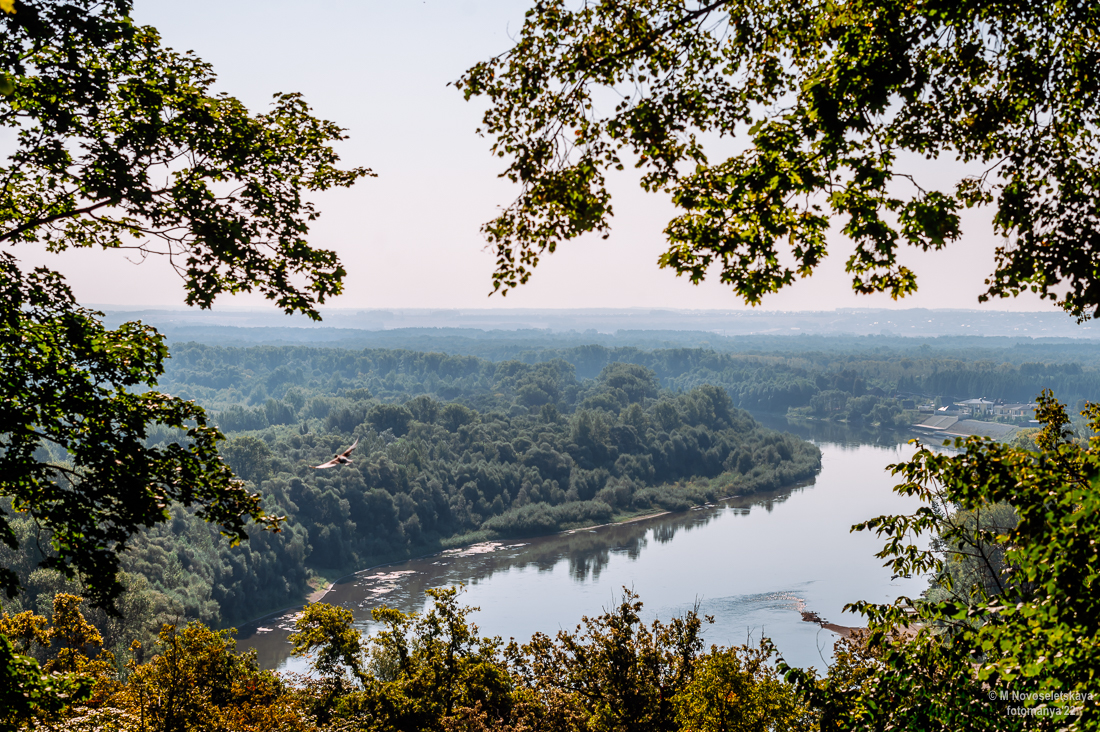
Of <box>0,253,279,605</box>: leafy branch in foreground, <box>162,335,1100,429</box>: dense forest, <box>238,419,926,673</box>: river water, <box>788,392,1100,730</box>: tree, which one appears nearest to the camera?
<box>788,392,1100,730</box>: tree

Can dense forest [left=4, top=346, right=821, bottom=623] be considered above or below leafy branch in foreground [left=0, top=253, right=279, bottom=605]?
below

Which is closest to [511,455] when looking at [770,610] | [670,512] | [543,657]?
[670,512]

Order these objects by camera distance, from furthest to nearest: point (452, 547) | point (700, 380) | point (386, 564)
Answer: point (700, 380) < point (452, 547) < point (386, 564)

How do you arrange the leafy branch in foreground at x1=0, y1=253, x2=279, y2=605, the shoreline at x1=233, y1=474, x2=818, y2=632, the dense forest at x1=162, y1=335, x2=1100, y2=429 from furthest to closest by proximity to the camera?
the dense forest at x1=162, y1=335, x2=1100, y2=429, the shoreline at x1=233, y1=474, x2=818, y2=632, the leafy branch in foreground at x1=0, y1=253, x2=279, y2=605

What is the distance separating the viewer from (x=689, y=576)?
145 feet

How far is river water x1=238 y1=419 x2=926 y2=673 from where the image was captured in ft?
118

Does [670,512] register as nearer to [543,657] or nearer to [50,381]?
[543,657]

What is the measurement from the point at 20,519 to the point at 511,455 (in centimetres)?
4516

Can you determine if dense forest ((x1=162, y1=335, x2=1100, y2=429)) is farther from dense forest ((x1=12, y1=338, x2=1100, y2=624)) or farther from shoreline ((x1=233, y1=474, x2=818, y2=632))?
shoreline ((x1=233, y1=474, x2=818, y2=632))

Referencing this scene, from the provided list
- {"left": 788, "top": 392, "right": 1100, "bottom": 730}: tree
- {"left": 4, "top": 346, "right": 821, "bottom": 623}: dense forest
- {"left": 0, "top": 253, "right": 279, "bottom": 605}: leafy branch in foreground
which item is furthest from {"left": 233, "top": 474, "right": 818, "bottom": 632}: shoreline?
{"left": 788, "top": 392, "right": 1100, "bottom": 730}: tree

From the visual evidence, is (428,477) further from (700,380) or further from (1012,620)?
(700,380)

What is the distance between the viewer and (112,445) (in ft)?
18.8

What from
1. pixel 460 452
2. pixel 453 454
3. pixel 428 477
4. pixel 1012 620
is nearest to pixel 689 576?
pixel 428 477

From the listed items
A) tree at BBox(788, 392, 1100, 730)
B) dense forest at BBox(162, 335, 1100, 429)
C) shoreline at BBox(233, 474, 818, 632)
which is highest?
tree at BBox(788, 392, 1100, 730)
